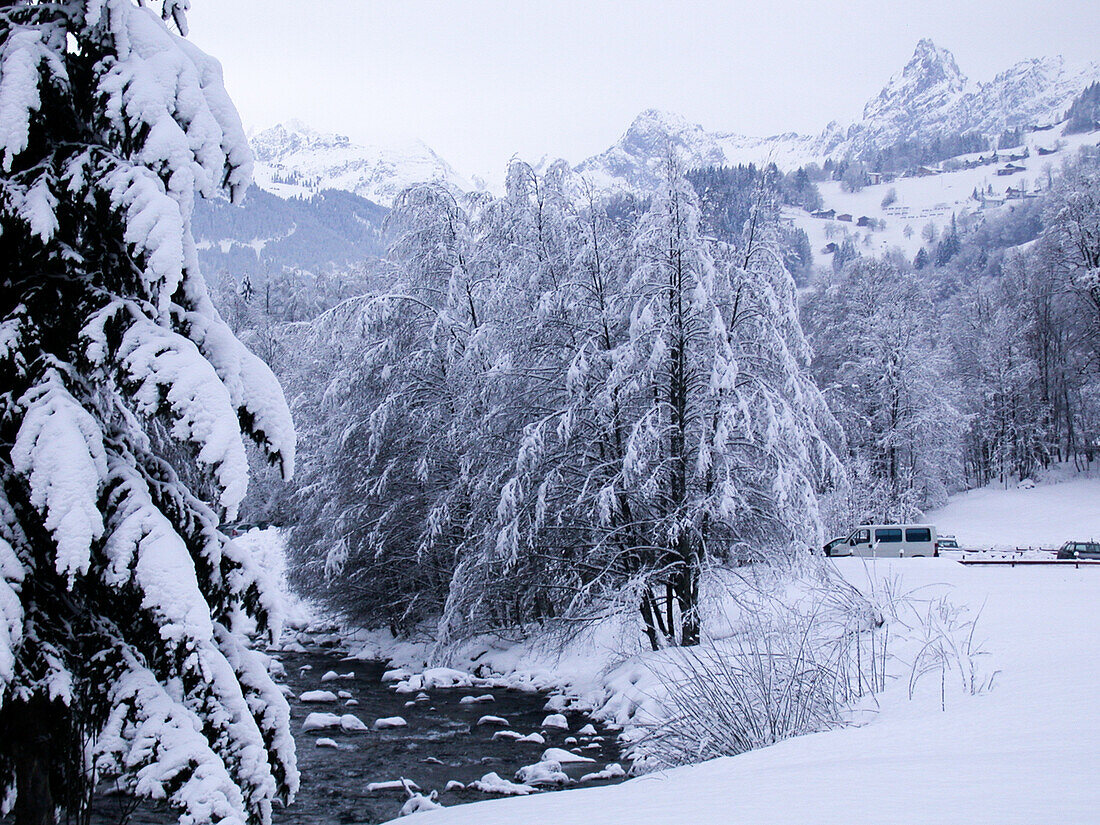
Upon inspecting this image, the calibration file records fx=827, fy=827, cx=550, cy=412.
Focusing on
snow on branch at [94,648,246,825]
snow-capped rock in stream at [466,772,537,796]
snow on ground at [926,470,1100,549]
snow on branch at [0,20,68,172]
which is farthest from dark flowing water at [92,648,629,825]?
snow on ground at [926,470,1100,549]

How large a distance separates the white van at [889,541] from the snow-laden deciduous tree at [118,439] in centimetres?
2656

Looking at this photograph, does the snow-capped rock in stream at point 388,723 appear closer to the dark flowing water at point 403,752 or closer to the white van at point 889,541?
the dark flowing water at point 403,752

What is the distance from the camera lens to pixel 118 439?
18.0ft

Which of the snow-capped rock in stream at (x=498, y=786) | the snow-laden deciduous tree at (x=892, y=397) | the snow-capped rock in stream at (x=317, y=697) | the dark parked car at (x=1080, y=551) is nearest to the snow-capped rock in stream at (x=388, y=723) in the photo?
the snow-capped rock in stream at (x=317, y=697)

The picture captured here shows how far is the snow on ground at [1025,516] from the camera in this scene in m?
37.0

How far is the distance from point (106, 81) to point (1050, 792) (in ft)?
19.9

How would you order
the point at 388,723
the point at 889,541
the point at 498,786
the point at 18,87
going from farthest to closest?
the point at 889,541 < the point at 388,723 < the point at 498,786 < the point at 18,87

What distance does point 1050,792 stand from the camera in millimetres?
3021

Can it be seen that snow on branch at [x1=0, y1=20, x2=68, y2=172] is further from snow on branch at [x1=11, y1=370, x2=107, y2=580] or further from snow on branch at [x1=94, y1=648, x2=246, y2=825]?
snow on branch at [x1=94, y1=648, x2=246, y2=825]

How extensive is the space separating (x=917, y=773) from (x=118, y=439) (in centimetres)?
507

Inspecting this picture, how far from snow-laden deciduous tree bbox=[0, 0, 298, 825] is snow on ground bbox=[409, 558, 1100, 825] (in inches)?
76.1

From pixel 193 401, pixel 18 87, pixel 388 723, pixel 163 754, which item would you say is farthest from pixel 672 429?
pixel 18 87

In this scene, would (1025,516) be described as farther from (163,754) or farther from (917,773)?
(163,754)

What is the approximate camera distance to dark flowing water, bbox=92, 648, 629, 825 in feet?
31.1
